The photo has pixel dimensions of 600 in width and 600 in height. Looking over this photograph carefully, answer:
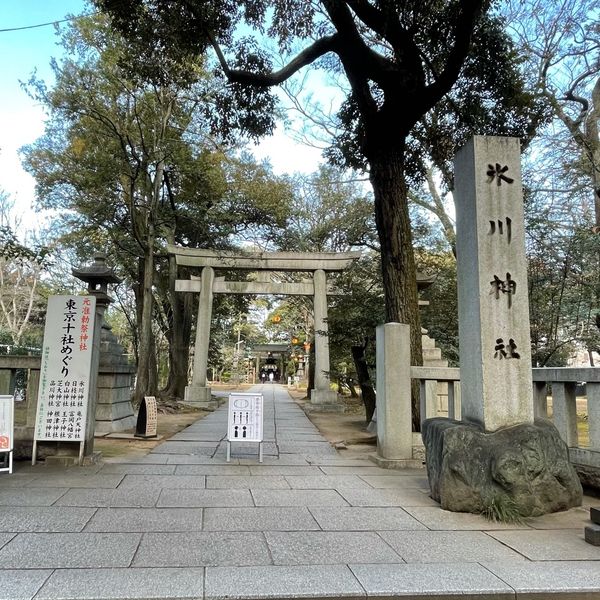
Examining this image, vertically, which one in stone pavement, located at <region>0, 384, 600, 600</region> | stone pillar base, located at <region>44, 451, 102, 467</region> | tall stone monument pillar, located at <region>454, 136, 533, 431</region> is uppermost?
tall stone monument pillar, located at <region>454, 136, 533, 431</region>

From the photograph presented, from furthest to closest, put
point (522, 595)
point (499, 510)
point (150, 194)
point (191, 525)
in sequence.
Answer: point (150, 194) → point (499, 510) → point (191, 525) → point (522, 595)

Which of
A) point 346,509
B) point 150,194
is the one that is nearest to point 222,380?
point 150,194

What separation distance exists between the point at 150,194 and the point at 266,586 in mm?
16565

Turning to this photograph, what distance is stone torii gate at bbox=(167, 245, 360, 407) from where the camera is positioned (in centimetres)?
1875

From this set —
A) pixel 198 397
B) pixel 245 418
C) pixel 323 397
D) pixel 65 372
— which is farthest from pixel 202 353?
pixel 65 372

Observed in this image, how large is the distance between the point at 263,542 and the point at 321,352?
15318 mm

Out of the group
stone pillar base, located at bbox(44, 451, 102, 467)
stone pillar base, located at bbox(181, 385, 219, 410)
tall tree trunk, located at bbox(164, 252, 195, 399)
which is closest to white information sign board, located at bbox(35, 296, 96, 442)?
stone pillar base, located at bbox(44, 451, 102, 467)

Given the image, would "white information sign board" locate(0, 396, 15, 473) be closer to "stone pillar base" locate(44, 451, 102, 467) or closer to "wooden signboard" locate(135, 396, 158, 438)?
"stone pillar base" locate(44, 451, 102, 467)

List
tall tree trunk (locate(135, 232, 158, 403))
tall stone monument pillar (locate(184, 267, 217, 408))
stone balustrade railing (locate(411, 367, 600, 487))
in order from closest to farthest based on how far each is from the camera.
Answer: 1. stone balustrade railing (locate(411, 367, 600, 487))
2. tall tree trunk (locate(135, 232, 158, 403))
3. tall stone monument pillar (locate(184, 267, 217, 408))

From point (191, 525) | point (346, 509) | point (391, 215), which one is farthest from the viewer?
point (391, 215)

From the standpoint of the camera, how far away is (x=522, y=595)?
3.05m

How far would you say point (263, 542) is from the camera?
3.88 meters

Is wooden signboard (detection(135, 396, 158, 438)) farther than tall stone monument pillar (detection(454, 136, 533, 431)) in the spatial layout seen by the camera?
Yes

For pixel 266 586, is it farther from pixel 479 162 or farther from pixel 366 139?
pixel 366 139
